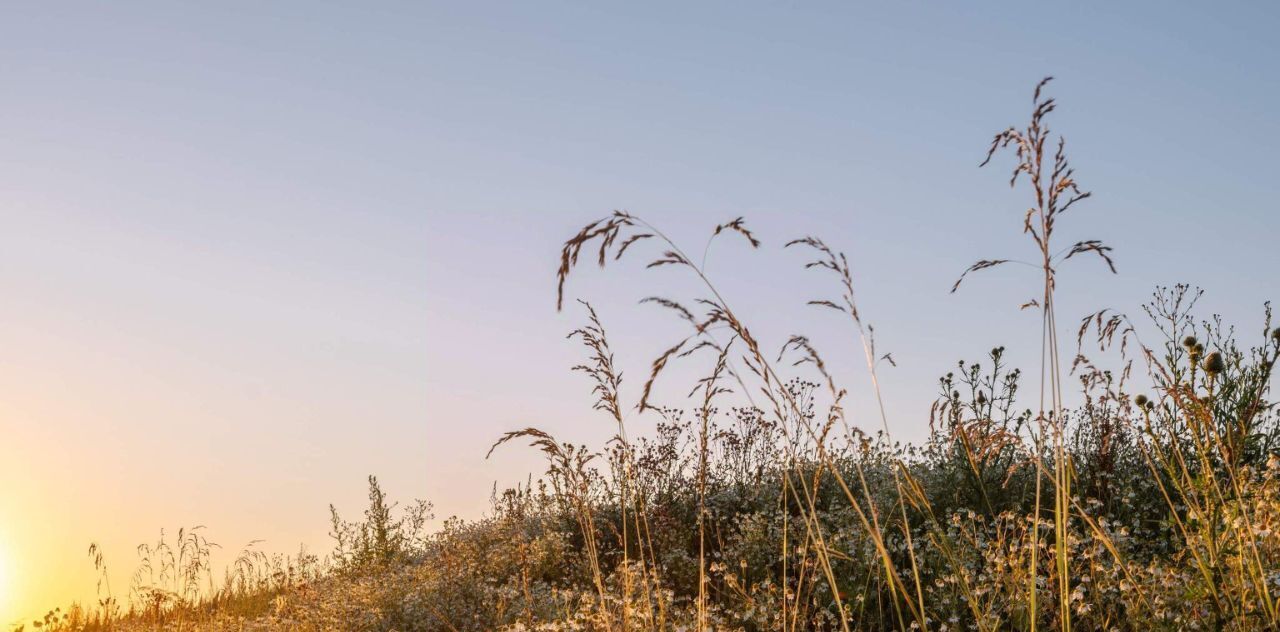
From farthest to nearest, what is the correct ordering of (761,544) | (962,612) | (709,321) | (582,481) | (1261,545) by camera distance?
1. (761,544)
2. (962,612)
3. (1261,545)
4. (582,481)
5. (709,321)

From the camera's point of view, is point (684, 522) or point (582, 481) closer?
point (582, 481)

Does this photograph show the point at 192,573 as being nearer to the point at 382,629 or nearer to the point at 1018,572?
the point at 382,629

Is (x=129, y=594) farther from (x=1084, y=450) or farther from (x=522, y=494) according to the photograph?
(x=1084, y=450)

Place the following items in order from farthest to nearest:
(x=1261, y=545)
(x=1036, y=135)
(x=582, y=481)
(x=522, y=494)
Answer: (x=522, y=494) → (x=1261, y=545) → (x=582, y=481) → (x=1036, y=135)

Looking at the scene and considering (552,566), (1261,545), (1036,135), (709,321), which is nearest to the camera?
(1036,135)

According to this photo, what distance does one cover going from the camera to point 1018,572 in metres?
5.03

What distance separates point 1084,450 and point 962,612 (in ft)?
13.9

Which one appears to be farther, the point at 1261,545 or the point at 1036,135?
the point at 1261,545

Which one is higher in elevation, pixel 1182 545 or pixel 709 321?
pixel 709 321

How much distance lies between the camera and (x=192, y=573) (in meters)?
9.54

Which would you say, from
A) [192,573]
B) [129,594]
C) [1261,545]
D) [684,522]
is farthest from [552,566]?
[1261,545]

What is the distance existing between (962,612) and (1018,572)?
0.91m

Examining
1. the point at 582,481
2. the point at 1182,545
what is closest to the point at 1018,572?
the point at 1182,545

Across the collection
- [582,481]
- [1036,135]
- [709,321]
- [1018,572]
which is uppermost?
[1036,135]
